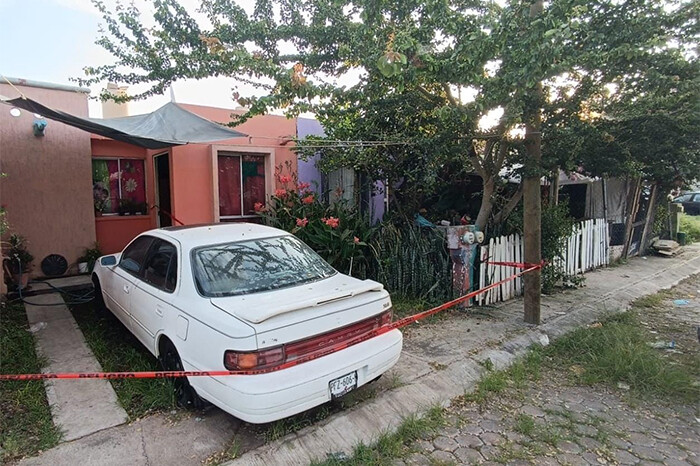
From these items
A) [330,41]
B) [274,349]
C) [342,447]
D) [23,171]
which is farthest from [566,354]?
[23,171]

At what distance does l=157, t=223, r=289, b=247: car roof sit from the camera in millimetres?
3830

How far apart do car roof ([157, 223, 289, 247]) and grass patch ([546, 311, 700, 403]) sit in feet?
12.1

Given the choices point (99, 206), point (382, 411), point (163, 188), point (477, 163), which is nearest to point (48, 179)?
point (99, 206)

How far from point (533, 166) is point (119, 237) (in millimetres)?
8184

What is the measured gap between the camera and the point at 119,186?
873 cm

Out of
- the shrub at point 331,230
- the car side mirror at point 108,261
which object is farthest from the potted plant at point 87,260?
the car side mirror at point 108,261

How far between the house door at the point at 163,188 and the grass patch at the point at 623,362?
751 centimetres

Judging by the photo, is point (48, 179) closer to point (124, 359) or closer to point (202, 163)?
point (202, 163)

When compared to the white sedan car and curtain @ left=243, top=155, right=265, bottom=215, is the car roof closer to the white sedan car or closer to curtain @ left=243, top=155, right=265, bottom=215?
the white sedan car

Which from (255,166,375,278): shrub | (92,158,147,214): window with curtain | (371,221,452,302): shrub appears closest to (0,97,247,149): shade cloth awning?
(255,166,375,278): shrub

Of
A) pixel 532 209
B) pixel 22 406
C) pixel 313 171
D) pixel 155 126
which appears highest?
pixel 155 126

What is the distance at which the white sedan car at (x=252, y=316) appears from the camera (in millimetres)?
2750

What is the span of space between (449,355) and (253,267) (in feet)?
7.95

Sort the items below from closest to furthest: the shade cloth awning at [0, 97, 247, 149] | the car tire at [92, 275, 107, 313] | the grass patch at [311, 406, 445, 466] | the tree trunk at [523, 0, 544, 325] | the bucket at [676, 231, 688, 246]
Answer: the grass patch at [311, 406, 445, 466] → the tree trunk at [523, 0, 544, 325] → the shade cloth awning at [0, 97, 247, 149] → the car tire at [92, 275, 107, 313] → the bucket at [676, 231, 688, 246]
